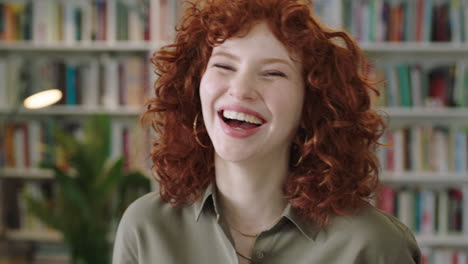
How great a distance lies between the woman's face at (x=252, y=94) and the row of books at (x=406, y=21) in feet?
6.47

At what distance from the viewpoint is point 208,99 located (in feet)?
3.02

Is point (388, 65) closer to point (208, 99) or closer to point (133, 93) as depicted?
point (133, 93)

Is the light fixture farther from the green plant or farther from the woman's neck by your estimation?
the woman's neck

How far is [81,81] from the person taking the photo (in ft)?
9.90

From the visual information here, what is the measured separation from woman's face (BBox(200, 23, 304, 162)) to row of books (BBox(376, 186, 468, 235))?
6.83 ft

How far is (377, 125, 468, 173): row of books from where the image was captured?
279cm

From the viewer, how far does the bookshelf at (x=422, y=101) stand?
2760 millimetres

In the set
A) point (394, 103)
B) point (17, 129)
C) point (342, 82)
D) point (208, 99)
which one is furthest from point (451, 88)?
point (17, 129)

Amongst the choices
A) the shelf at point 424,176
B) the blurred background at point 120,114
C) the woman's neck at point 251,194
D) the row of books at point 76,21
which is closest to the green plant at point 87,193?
the blurred background at point 120,114

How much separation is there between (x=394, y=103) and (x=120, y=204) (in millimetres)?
1628

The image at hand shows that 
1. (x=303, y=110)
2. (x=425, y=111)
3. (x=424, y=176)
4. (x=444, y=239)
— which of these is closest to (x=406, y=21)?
(x=425, y=111)

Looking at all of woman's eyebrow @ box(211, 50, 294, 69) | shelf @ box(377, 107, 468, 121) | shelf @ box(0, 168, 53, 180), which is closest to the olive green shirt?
woman's eyebrow @ box(211, 50, 294, 69)

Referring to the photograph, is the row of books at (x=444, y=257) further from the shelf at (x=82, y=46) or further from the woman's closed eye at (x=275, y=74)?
the woman's closed eye at (x=275, y=74)

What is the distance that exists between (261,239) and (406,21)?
2190 millimetres
